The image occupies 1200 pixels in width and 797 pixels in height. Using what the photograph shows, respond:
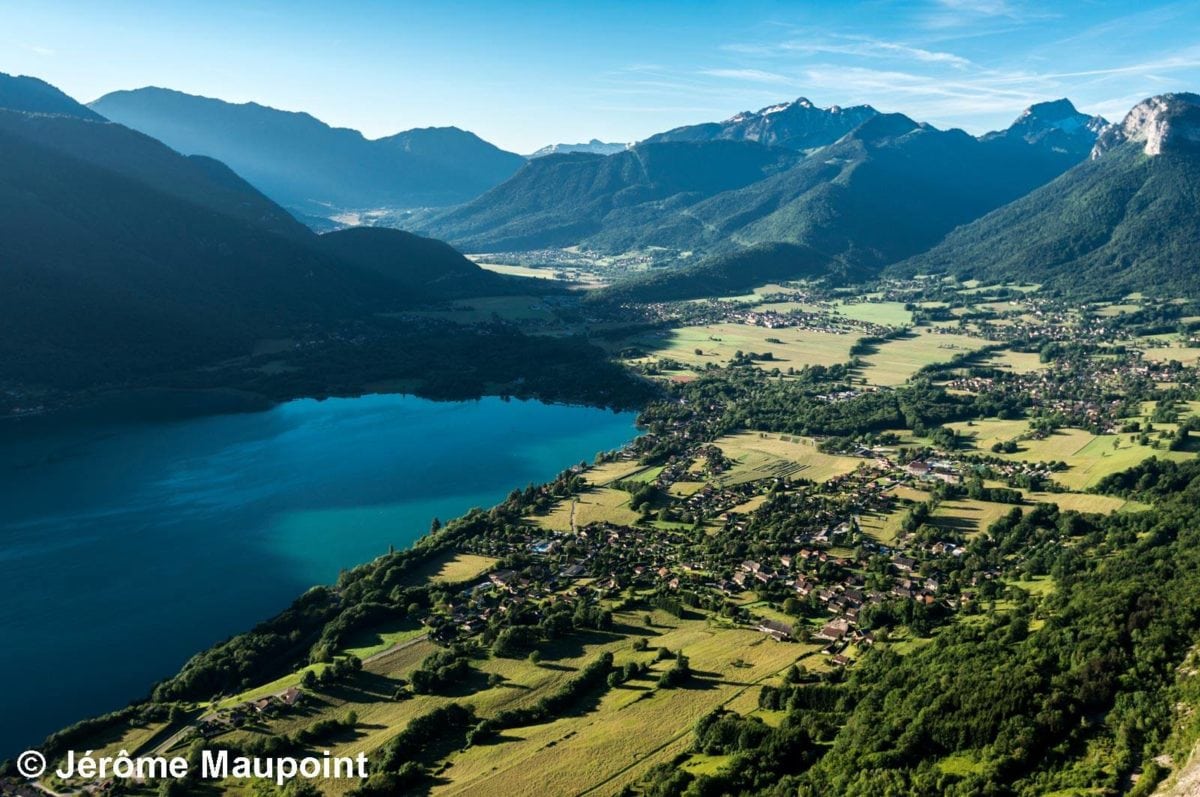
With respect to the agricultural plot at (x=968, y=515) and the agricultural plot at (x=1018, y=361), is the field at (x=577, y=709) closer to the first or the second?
the agricultural plot at (x=968, y=515)

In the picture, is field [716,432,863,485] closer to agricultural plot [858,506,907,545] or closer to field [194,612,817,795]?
agricultural plot [858,506,907,545]

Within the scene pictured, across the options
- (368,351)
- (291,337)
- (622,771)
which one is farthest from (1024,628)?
(291,337)

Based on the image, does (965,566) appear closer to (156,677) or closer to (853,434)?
(853,434)

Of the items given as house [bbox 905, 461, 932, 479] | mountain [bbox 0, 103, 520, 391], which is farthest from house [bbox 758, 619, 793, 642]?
mountain [bbox 0, 103, 520, 391]

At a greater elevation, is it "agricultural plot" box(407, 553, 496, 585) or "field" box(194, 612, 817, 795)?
"agricultural plot" box(407, 553, 496, 585)

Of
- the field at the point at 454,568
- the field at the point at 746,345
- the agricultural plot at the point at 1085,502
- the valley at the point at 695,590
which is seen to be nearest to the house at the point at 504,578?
the valley at the point at 695,590
